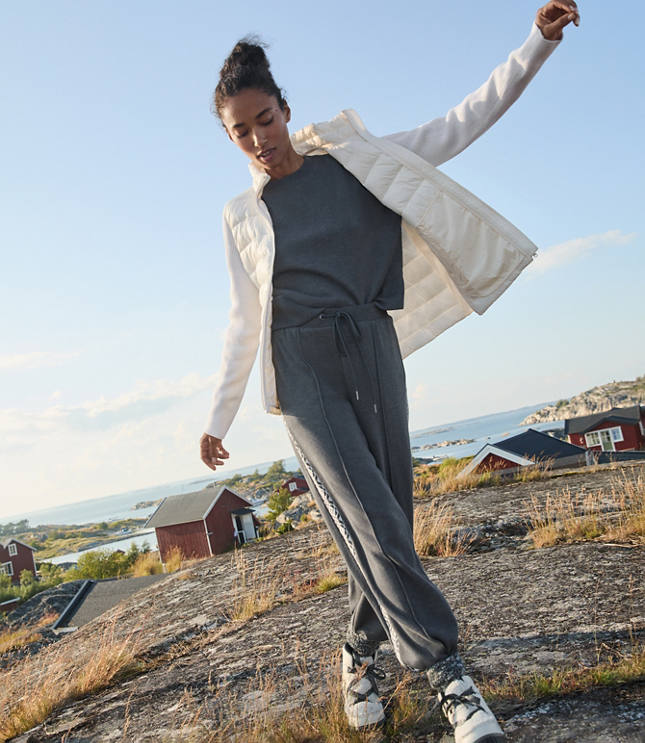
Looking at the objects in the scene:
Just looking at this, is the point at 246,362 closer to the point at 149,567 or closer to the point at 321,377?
the point at 321,377

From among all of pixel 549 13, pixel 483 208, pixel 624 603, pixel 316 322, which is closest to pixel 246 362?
pixel 316 322

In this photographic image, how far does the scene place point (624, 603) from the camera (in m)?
2.28

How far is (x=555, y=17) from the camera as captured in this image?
1978 millimetres

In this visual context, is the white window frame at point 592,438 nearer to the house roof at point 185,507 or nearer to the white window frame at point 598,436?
the white window frame at point 598,436

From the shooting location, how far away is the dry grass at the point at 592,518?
3.19m

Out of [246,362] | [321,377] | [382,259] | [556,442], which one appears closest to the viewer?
[321,377]

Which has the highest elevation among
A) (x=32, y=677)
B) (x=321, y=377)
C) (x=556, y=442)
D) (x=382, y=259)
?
(x=382, y=259)

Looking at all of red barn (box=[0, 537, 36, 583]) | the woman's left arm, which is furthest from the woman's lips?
red barn (box=[0, 537, 36, 583])

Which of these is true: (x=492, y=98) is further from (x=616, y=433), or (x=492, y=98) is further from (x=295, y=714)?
(x=616, y=433)

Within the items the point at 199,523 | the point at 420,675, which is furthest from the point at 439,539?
the point at 199,523

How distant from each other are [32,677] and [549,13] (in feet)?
14.1

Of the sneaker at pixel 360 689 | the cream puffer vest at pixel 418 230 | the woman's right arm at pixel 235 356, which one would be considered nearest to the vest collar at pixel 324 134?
the cream puffer vest at pixel 418 230

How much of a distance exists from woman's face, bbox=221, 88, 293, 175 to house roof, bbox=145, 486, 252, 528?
33195 mm

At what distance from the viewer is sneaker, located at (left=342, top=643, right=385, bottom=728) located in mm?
1792
